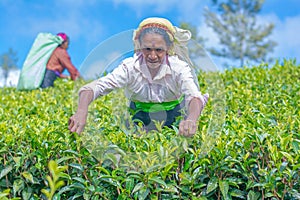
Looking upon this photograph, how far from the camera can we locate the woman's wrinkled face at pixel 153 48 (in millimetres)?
2736

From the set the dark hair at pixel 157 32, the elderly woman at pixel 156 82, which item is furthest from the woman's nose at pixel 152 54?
the dark hair at pixel 157 32

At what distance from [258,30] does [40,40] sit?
14950 millimetres

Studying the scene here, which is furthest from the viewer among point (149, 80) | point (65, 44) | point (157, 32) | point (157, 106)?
point (65, 44)

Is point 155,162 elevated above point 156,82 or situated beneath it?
situated beneath

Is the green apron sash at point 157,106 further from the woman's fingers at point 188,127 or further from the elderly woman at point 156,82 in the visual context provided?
the woman's fingers at point 188,127

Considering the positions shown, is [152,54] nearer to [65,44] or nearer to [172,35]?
[172,35]

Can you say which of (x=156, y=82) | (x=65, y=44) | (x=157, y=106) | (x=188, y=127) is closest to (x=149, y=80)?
(x=156, y=82)

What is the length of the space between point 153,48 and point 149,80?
0.34 metres

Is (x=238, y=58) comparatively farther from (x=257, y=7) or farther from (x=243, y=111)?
(x=243, y=111)

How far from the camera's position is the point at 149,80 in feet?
9.98

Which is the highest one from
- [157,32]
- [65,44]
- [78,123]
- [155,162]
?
[65,44]

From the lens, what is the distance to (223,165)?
269 centimetres

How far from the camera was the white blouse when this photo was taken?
9.55 ft

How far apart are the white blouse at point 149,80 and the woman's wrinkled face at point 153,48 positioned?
118 millimetres
